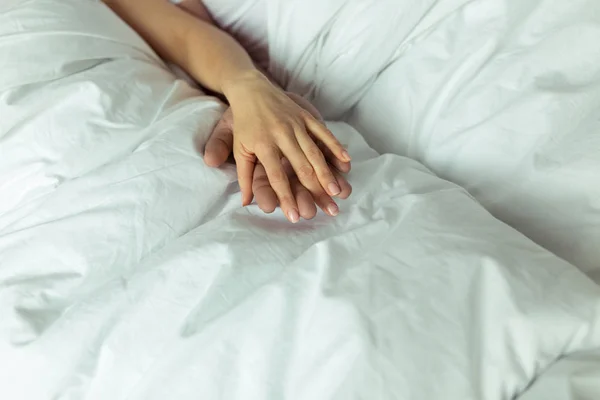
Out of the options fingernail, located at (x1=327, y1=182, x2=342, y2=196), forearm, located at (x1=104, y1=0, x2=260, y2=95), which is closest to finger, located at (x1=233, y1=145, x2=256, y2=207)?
fingernail, located at (x1=327, y1=182, x2=342, y2=196)

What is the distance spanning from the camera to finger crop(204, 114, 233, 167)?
0.70 meters

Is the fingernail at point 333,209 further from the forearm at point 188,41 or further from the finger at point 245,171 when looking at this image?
the forearm at point 188,41

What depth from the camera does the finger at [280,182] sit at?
2.05ft

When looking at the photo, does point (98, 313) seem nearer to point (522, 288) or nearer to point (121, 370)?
point (121, 370)

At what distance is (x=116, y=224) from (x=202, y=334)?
0.19m

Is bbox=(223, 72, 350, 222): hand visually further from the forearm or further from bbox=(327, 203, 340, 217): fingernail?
the forearm

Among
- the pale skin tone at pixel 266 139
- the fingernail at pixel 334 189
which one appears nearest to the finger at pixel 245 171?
the pale skin tone at pixel 266 139

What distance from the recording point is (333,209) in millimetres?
628

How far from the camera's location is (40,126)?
Result: 0.69 metres

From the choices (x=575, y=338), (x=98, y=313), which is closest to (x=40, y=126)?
(x=98, y=313)

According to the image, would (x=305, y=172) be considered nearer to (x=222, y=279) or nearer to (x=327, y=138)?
(x=327, y=138)

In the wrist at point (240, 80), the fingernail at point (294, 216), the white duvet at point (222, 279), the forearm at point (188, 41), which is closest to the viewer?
the white duvet at point (222, 279)

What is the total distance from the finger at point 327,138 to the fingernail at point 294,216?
0.10m

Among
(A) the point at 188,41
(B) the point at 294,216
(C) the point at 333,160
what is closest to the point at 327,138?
→ (C) the point at 333,160
